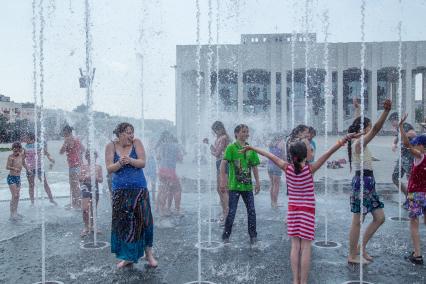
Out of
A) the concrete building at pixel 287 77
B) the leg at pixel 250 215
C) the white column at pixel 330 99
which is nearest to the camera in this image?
the leg at pixel 250 215

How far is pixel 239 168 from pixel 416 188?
2230mm

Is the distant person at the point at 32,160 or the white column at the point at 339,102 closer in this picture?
the distant person at the point at 32,160

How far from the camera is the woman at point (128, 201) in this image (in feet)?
16.4

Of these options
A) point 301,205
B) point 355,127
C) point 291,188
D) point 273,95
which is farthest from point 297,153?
point 273,95

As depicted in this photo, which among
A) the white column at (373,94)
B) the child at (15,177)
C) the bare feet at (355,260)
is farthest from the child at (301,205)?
the white column at (373,94)

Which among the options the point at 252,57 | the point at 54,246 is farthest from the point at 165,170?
the point at 252,57

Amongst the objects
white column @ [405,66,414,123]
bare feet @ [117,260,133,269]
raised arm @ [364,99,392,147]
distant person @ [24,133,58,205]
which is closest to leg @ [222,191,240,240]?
bare feet @ [117,260,133,269]

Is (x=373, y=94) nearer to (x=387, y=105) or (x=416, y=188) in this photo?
(x=416, y=188)

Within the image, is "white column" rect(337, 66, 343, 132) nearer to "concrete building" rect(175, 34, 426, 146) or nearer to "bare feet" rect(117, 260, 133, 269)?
"concrete building" rect(175, 34, 426, 146)

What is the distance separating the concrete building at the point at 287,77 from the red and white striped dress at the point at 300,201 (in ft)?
121

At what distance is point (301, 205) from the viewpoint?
419cm

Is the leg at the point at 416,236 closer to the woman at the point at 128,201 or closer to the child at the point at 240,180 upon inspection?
the child at the point at 240,180

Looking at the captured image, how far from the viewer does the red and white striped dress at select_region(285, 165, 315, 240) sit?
4113mm

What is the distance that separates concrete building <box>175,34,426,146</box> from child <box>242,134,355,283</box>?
37041 mm
